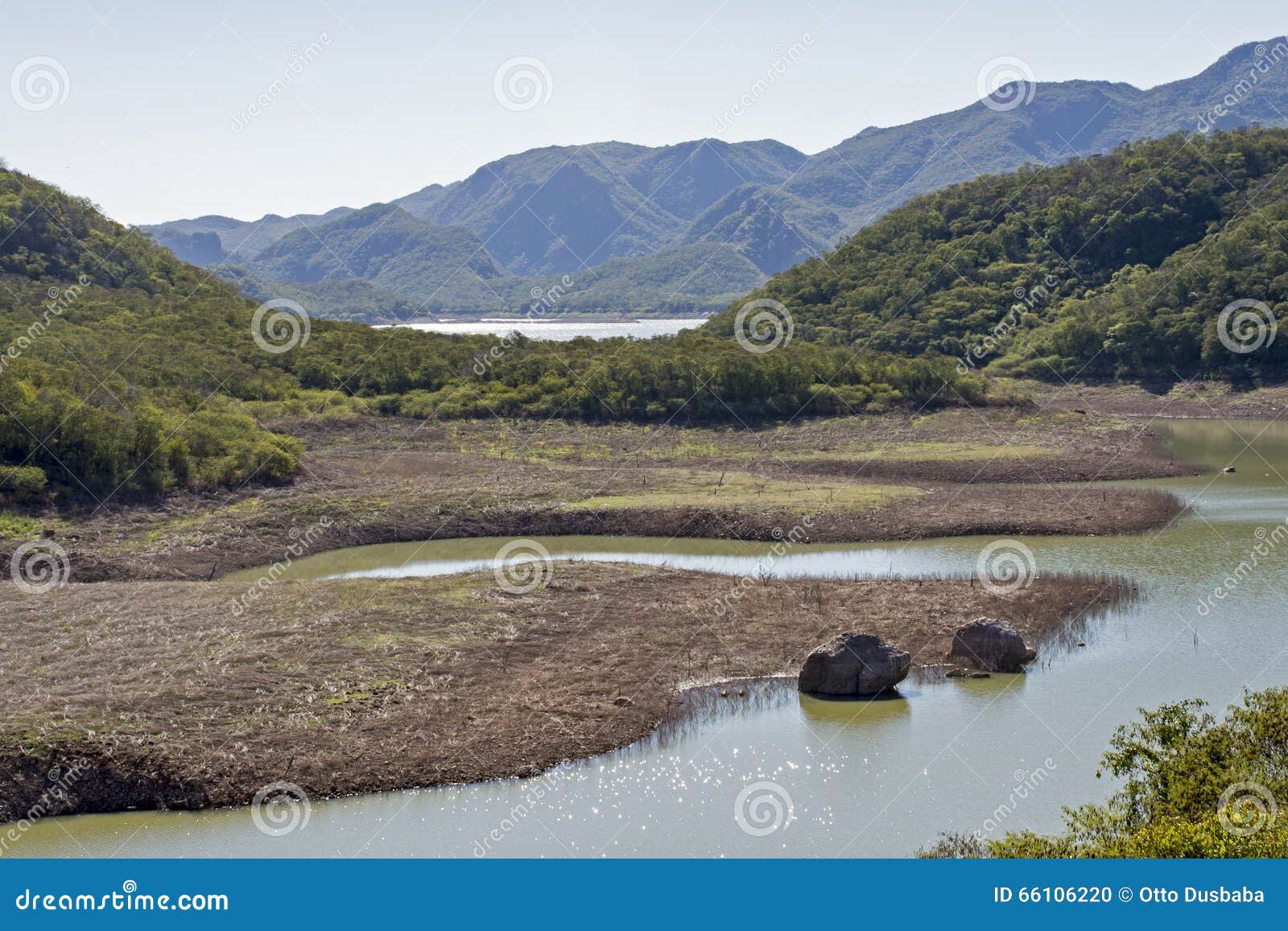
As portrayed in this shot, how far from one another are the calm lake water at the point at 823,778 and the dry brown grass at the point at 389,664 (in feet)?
2.06

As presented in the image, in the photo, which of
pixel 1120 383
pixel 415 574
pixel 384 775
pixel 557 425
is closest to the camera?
pixel 384 775

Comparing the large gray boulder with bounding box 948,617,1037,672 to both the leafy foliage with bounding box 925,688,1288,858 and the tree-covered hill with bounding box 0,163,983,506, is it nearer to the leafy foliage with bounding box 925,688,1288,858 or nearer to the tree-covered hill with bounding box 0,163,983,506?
the leafy foliage with bounding box 925,688,1288,858

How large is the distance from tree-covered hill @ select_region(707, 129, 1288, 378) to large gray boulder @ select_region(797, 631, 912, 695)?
55672mm

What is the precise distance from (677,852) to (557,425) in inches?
1747

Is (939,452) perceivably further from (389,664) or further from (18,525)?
(18,525)

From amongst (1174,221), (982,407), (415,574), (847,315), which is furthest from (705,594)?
(1174,221)

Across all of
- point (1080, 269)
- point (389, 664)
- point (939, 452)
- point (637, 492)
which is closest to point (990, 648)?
point (389, 664)

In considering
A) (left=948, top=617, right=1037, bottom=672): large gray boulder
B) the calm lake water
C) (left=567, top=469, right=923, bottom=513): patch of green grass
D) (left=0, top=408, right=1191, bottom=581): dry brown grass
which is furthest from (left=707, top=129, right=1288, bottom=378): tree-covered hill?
(left=948, top=617, right=1037, bottom=672): large gray boulder

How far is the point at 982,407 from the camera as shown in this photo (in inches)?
2468

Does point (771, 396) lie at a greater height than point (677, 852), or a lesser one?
greater

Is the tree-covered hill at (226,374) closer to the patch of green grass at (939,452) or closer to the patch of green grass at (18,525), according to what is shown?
the patch of green grass at (18,525)

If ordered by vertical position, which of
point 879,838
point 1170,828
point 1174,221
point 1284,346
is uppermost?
point 1174,221

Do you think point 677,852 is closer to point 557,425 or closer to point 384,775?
point 384,775

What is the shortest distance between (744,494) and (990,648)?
60.6 ft
